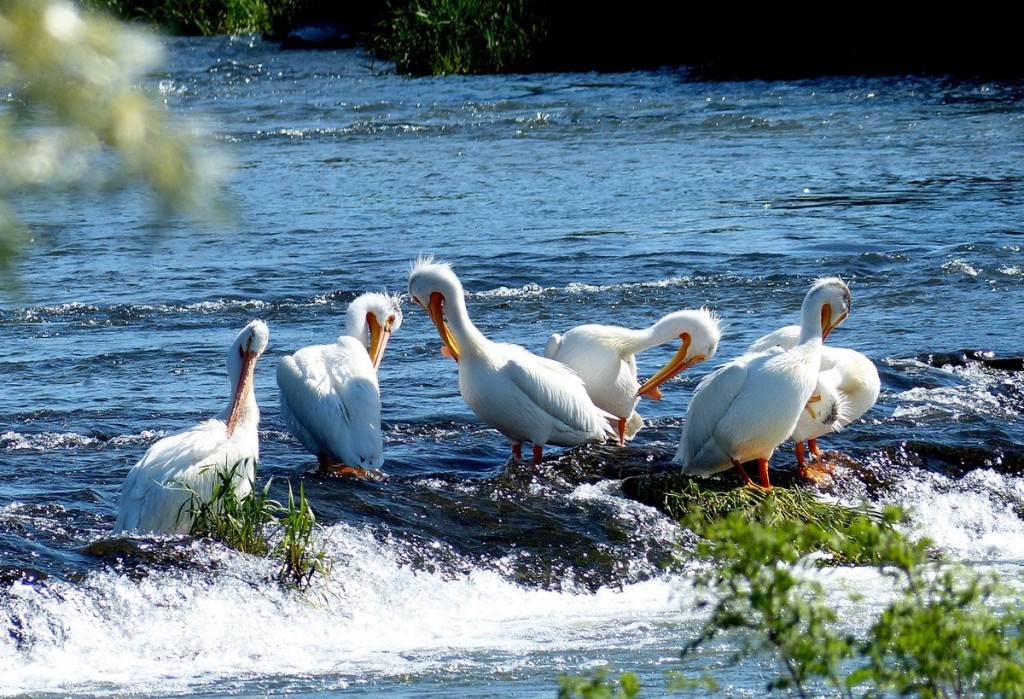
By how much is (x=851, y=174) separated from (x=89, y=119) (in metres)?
15.3

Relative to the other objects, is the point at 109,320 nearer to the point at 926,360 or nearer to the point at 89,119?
the point at 926,360

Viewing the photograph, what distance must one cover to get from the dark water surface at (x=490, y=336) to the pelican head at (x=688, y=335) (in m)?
0.38

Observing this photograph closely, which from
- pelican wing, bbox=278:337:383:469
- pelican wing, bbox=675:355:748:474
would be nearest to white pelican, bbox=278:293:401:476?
pelican wing, bbox=278:337:383:469

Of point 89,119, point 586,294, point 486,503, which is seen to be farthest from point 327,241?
point 89,119

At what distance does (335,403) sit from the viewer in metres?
7.23

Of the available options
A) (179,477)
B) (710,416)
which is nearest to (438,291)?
(710,416)

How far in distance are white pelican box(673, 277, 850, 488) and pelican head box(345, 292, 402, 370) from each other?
1.84 m

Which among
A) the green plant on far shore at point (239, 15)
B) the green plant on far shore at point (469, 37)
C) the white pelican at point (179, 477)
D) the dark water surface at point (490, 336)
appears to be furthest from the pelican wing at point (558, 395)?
the green plant on far shore at point (239, 15)

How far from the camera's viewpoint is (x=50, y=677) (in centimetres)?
507

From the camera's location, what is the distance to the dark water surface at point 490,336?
5.42m

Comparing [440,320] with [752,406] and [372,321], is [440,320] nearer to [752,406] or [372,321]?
[372,321]

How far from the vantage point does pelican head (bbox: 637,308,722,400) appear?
7.86 metres

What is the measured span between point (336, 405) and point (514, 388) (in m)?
0.90

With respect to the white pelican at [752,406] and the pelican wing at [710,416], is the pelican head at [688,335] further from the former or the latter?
the pelican wing at [710,416]
